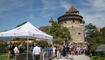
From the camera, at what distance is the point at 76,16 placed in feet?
168

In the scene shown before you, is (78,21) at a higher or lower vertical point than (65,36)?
higher

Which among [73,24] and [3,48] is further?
[73,24]

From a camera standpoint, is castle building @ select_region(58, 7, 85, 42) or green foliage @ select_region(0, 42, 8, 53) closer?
green foliage @ select_region(0, 42, 8, 53)

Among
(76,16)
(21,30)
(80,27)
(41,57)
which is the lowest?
(41,57)

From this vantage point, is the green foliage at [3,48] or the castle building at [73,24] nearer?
the green foliage at [3,48]

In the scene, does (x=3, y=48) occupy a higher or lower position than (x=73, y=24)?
lower

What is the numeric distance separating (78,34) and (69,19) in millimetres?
7525

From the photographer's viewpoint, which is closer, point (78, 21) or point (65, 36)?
point (65, 36)

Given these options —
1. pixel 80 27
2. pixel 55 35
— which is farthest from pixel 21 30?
pixel 80 27

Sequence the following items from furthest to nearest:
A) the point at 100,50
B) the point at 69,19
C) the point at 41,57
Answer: the point at 69,19 < the point at 100,50 < the point at 41,57

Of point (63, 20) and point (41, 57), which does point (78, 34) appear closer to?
point (63, 20)

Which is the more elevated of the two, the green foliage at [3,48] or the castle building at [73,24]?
the castle building at [73,24]

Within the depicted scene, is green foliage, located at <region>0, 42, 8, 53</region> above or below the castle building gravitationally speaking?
below

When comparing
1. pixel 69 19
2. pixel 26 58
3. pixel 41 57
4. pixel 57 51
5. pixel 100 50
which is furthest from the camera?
pixel 69 19
